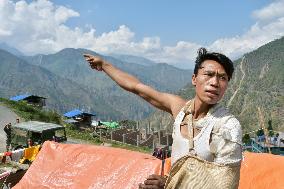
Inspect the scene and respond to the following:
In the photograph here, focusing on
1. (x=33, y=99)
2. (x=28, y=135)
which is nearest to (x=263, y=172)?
(x=28, y=135)

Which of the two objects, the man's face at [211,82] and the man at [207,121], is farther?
the man's face at [211,82]

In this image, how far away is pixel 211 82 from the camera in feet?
7.27

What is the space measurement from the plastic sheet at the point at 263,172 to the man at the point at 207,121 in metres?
4.36

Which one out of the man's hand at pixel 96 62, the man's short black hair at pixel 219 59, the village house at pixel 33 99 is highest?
the village house at pixel 33 99

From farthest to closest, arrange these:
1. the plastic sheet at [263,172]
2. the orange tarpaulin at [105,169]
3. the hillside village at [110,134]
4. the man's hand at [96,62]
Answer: the hillside village at [110,134] → the orange tarpaulin at [105,169] → the plastic sheet at [263,172] → the man's hand at [96,62]

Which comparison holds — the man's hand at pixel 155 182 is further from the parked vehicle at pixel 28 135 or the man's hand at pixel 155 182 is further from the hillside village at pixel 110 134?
the parked vehicle at pixel 28 135

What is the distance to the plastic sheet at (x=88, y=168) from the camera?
6883 millimetres

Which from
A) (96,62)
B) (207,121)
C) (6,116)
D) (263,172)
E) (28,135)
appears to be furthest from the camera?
(6,116)

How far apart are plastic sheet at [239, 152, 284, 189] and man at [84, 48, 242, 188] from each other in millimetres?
4361

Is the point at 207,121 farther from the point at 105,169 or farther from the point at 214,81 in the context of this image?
the point at 105,169

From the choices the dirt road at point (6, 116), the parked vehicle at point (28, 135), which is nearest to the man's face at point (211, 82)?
the parked vehicle at point (28, 135)

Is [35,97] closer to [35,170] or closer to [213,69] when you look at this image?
[35,170]

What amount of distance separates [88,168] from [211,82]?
5448 millimetres

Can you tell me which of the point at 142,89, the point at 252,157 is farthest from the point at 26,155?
the point at 142,89
